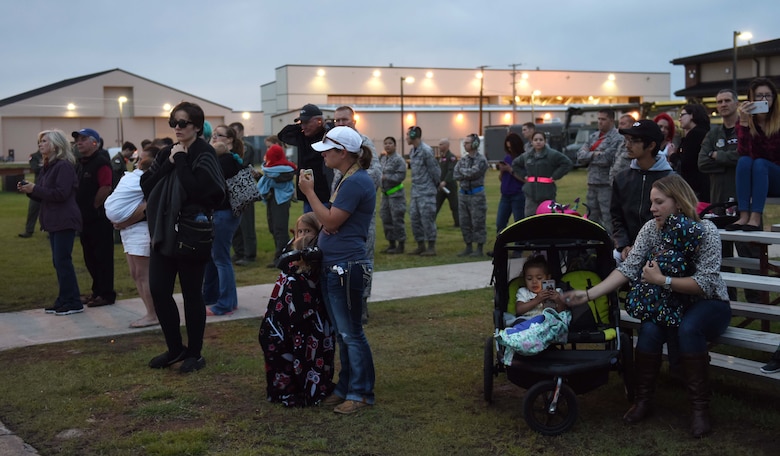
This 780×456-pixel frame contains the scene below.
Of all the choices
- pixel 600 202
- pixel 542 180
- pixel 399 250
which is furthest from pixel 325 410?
pixel 399 250

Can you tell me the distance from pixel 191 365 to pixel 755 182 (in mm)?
4671

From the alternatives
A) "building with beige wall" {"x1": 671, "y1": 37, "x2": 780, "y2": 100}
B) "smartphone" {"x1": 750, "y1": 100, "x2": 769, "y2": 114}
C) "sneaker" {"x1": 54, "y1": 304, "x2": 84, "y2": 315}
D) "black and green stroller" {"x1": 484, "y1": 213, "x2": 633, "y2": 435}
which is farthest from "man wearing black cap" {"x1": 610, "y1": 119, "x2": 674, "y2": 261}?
"building with beige wall" {"x1": 671, "y1": 37, "x2": 780, "y2": 100}

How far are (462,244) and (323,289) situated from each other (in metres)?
8.98

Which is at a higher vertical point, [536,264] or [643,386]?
[536,264]

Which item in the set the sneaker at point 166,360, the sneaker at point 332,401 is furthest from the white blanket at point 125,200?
the sneaker at point 332,401

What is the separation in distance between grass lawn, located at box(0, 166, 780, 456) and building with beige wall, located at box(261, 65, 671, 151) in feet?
206

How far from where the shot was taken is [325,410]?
5379 millimetres

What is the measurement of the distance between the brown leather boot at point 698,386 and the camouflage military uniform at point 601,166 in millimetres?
6139

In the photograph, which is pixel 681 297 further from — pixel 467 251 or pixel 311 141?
pixel 467 251

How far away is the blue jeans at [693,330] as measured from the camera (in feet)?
15.5

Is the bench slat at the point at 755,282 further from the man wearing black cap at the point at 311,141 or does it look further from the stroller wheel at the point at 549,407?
the man wearing black cap at the point at 311,141

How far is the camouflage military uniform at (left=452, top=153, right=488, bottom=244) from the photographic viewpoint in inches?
493

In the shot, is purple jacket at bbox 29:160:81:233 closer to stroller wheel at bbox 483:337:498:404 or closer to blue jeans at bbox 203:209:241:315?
blue jeans at bbox 203:209:241:315

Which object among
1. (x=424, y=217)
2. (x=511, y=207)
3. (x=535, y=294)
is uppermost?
(x=511, y=207)
